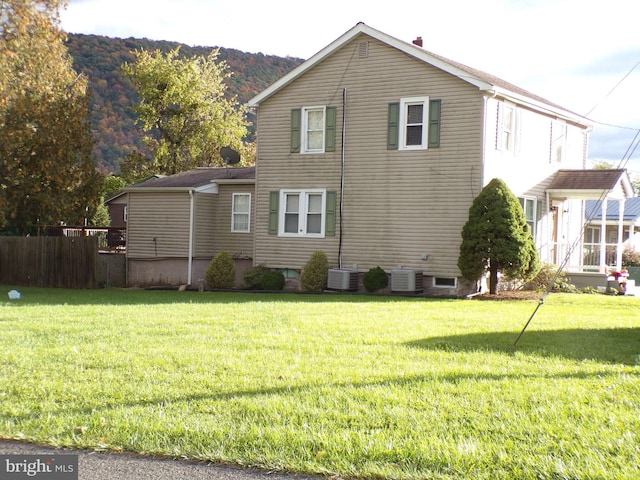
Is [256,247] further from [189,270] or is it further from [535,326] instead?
[535,326]

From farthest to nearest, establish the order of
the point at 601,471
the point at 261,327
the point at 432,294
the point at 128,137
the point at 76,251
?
the point at 128,137 → the point at 76,251 → the point at 432,294 → the point at 261,327 → the point at 601,471

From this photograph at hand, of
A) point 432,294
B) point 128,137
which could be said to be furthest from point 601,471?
point 128,137

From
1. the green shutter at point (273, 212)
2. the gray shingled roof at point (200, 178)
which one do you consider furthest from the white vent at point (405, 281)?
the gray shingled roof at point (200, 178)

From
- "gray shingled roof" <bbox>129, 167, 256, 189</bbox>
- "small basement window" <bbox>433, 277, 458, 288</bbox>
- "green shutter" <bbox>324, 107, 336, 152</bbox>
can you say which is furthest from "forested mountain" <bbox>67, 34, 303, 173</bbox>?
"small basement window" <bbox>433, 277, 458, 288</bbox>

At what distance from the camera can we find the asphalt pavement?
199 inches

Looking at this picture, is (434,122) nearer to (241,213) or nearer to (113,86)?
(241,213)

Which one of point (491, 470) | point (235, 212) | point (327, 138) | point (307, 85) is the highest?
point (307, 85)

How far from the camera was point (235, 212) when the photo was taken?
25.2 meters

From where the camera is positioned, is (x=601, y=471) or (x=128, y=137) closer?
(x=601, y=471)

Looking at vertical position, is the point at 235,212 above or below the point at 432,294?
above

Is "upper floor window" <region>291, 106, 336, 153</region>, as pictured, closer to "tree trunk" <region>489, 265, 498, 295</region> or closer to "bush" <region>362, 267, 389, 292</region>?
"bush" <region>362, 267, 389, 292</region>

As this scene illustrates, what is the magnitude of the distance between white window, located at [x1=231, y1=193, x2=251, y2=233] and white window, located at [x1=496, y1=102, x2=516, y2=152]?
8.63m

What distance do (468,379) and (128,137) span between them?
50.8 m

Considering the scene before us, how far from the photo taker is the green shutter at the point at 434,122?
20.2 metres
